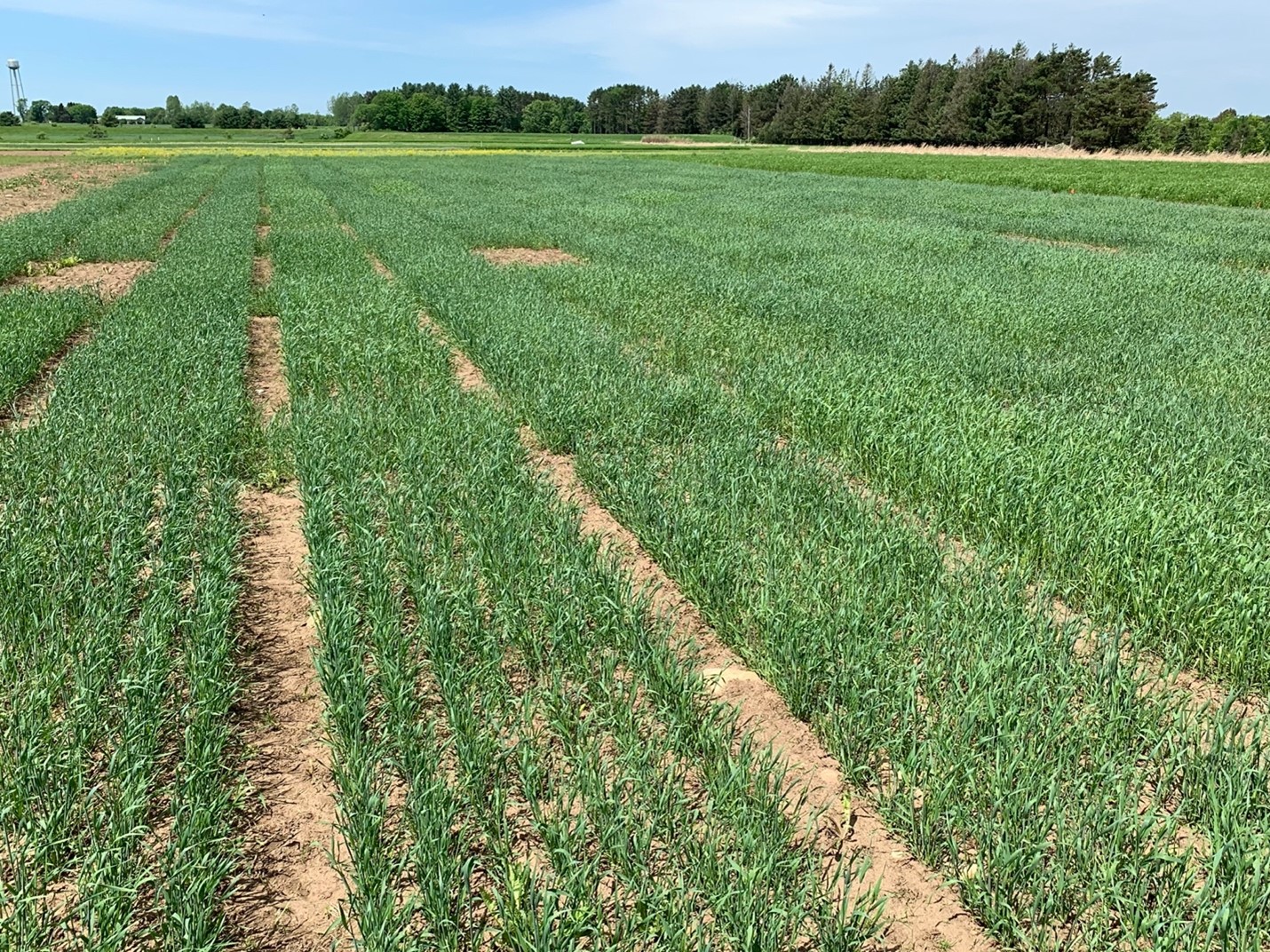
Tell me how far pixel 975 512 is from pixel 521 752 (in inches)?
129

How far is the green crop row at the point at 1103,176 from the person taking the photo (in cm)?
2531

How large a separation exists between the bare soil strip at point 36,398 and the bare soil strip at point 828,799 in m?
5.02

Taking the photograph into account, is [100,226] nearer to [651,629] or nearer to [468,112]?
[651,629]

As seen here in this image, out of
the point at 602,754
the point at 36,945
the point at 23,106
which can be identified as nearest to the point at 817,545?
the point at 602,754

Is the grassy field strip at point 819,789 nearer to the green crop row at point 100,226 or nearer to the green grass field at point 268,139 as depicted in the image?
the green crop row at point 100,226

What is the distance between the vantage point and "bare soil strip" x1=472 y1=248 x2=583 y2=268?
14.4m

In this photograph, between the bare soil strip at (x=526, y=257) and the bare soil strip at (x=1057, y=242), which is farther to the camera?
the bare soil strip at (x=1057, y=242)

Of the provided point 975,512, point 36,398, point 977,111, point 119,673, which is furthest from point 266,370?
point 977,111

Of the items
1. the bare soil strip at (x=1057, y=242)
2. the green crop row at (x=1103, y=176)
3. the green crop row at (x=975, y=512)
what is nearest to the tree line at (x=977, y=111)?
the green crop row at (x=1103, y=176)

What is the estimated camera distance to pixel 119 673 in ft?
10.6

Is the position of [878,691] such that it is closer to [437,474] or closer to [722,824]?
[722,824]

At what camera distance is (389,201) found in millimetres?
23750

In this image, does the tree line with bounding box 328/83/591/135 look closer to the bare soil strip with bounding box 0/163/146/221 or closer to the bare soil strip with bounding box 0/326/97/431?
the bare soil strip with bounding box 0/163/146/221

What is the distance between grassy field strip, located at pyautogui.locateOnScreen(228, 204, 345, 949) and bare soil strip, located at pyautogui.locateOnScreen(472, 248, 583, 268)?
9.77 m
